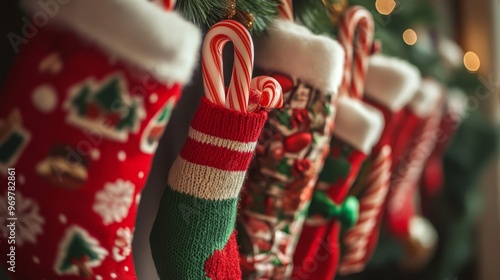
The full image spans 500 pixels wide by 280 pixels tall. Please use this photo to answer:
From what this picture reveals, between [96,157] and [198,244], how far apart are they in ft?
0.64

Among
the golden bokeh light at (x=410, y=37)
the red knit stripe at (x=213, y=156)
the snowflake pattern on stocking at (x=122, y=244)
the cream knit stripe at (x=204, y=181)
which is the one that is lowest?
the snowflake pattern on stocking at (x=122, y=244)

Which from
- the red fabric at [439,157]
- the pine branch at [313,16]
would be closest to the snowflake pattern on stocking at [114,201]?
the pine branch at [313,16]

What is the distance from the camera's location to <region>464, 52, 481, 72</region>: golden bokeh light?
1.70 meters

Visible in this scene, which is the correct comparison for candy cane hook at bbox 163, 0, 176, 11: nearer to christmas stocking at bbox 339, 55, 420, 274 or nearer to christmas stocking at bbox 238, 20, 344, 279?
christmas stocking at bbox 238, 20, 344, 279

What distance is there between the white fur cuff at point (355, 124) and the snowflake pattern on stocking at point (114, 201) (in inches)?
19.2

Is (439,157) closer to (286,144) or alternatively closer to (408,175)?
(408,175)

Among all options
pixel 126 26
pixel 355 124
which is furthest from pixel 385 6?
pixel 126 26

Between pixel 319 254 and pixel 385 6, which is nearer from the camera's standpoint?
pixel 319 254

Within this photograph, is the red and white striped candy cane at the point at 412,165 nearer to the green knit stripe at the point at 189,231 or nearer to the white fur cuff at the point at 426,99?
the white fur cuff at the point at 426,99

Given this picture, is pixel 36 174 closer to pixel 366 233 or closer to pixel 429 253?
pixel 366 233

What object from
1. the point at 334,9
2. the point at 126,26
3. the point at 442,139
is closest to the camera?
the point at 126,26

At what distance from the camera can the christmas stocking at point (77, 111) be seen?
1.95 ft

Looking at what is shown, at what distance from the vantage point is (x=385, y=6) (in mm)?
1236

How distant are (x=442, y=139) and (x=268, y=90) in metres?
0.99
